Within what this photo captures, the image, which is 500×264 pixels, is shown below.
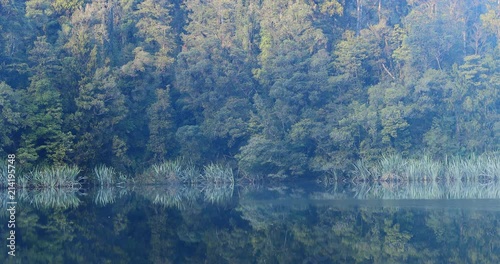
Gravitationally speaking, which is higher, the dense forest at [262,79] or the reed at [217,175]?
the dense forest at [262,79]

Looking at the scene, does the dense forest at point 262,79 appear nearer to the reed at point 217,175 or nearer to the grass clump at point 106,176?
the grass clump at point 106,176

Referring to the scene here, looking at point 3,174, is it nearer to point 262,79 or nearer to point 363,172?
point 262,79

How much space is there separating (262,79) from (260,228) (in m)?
16.3

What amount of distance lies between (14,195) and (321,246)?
1239cm

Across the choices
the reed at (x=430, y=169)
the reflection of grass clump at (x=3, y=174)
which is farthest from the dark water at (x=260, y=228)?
the reed at (x=430, y=169)

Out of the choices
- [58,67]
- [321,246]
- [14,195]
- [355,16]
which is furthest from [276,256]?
[355,16]

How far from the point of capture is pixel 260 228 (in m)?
13.1

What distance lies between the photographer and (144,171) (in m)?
26.6

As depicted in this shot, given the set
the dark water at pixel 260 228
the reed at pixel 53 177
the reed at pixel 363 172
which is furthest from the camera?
the reed at pixel 363 172

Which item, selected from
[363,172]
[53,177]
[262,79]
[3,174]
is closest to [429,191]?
[363,172]

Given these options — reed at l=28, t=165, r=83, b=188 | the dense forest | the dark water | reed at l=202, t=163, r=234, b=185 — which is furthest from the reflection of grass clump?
reed at l=202, t=163, r=234, b=185

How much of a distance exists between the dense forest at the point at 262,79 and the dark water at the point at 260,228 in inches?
267

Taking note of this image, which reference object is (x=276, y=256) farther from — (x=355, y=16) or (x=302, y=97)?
(x=355, y=16)

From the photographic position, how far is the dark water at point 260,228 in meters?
10.3
